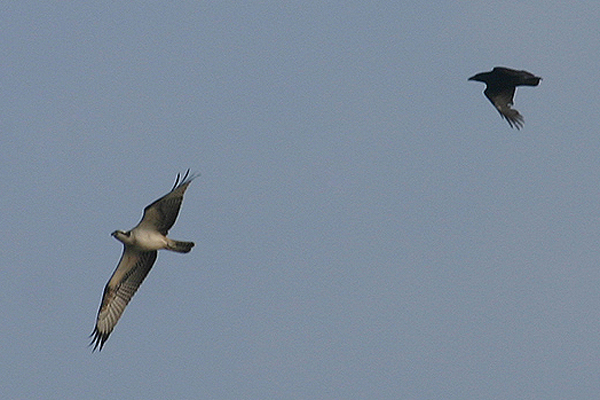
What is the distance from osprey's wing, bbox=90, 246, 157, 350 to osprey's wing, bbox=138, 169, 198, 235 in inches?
56.3

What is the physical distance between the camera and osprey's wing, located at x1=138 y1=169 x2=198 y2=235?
66.2ft

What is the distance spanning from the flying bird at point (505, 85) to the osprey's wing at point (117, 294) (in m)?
8.55

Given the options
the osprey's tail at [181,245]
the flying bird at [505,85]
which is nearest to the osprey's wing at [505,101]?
the flying bird at [505,85]

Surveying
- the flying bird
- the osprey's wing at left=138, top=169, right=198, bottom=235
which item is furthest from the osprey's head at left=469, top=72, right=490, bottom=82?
the osprey's wing at left=138, top=169, right=198, bottom=235

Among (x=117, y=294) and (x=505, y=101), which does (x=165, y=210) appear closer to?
(x=117, y=294)

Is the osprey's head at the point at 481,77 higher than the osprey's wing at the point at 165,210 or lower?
higher

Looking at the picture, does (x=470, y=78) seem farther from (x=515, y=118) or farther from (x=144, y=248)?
(x=144, y=248)

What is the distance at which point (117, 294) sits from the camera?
22.2 meters

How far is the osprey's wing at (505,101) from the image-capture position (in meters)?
24.7

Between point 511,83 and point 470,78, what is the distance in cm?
120

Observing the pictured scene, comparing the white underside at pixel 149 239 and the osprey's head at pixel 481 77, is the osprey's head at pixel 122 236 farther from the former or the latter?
the osprey's head at pixel 481 77

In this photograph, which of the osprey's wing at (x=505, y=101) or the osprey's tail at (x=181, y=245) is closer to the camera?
the osprey's tail at (x=181, y=245)

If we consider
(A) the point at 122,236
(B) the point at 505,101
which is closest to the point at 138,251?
(A) the point at 122,236

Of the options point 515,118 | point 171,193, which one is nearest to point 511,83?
point 515,118
